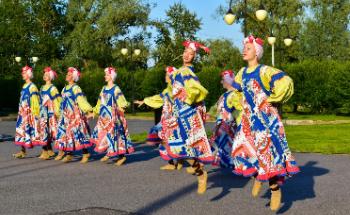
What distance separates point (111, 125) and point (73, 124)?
93 centimetres

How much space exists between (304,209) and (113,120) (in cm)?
526

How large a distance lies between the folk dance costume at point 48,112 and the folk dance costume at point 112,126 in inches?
46.4

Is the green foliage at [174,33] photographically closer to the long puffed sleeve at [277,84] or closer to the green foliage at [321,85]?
the green foliage at [321,85]

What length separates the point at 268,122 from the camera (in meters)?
6.09

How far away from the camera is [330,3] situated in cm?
5425

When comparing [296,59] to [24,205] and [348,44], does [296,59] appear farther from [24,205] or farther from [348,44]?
[24,205]

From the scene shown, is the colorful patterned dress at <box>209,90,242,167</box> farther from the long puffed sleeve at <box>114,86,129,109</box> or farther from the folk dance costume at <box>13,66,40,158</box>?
the folk dance costume at <box>13,66,40,158</box>

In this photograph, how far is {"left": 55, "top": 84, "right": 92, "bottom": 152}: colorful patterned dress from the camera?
36.9 feet

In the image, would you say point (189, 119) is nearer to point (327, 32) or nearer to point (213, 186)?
point (213, 186)

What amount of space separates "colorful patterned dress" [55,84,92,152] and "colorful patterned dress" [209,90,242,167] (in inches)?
117

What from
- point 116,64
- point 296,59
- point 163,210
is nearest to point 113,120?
point 163,210

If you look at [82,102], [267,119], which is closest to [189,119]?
[267,119]

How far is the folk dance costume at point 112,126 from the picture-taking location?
35.5 ft

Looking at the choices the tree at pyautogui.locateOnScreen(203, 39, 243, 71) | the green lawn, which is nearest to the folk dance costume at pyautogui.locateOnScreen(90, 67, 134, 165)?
the green lawn
